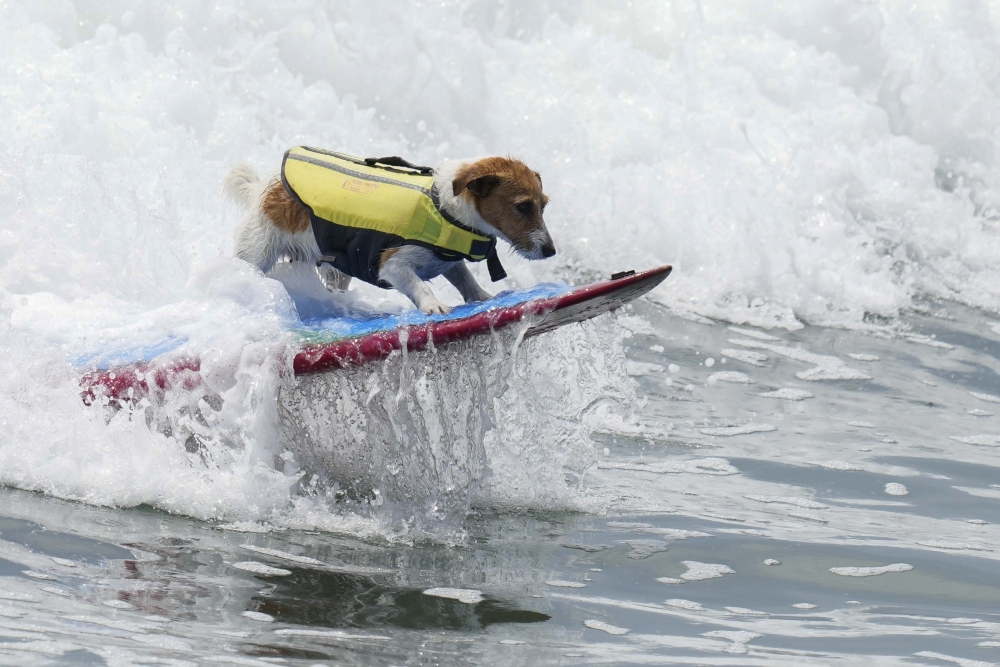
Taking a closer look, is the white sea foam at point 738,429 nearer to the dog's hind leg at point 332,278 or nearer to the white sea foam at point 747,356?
the white sea foam at point 747,356

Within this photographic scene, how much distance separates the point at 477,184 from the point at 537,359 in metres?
0.80

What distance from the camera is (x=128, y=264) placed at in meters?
7.29

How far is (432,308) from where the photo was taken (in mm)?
4559

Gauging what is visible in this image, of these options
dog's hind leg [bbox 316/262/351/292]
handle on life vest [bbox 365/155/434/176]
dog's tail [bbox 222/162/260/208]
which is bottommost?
dog's hind leg [bbox 316/262/351/292]

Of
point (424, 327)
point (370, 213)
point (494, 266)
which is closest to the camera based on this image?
point (424, 327)

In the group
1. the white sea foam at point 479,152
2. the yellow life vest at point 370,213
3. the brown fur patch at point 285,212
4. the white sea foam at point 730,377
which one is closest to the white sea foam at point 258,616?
the white sea foam at point 479,152

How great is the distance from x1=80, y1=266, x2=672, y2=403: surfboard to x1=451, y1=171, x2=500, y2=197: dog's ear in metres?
0.43

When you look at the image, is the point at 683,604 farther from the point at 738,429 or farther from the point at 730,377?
the point at 730,377

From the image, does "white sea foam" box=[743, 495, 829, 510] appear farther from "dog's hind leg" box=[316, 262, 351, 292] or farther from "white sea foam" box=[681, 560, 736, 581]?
"dog's hind leg" box=[316, 262, 351, 292]

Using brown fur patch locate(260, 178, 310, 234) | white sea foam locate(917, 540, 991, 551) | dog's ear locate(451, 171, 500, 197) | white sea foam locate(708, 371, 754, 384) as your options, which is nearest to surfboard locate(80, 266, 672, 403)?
dog's ear locate(451, 171, 500, 197)

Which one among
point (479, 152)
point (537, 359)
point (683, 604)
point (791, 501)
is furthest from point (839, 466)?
point (479, 152)

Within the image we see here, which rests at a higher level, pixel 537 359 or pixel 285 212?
pixel 285 212

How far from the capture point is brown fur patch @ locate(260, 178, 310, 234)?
5133mm

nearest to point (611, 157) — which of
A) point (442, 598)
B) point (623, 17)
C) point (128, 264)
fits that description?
point (623, 17)
